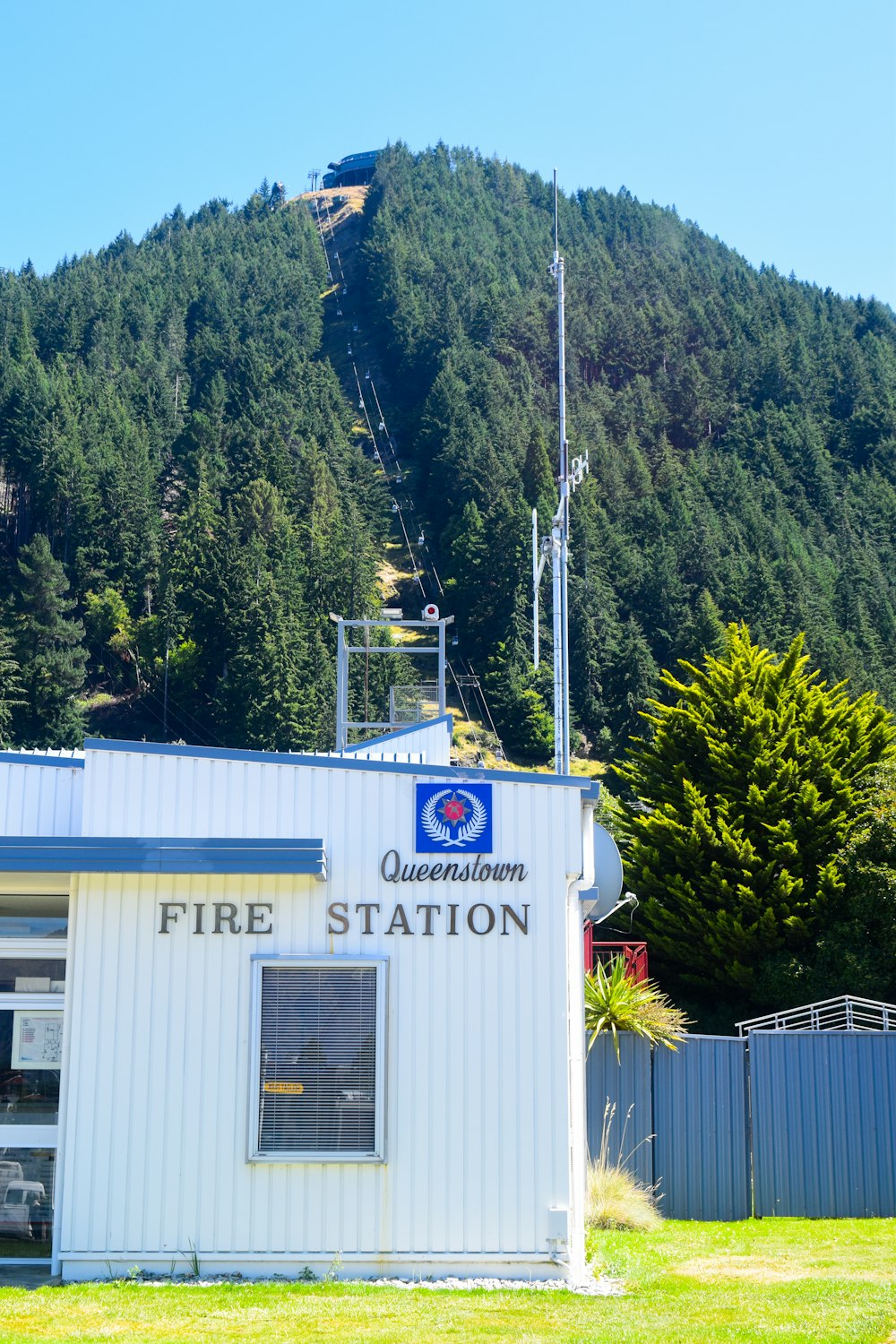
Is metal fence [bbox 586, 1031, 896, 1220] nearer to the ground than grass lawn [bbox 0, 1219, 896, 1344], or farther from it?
farther from it

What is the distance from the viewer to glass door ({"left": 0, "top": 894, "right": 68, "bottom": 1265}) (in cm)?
1070

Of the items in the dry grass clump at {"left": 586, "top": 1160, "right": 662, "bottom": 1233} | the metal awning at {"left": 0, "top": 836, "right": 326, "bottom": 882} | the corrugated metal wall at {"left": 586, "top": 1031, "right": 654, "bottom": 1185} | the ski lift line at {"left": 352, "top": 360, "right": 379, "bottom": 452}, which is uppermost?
the ski lift line at {"left": 352, "top": 360, "right": 379, "bottom": 452}

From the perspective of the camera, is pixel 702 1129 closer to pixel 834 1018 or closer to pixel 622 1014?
pixel 622 1014

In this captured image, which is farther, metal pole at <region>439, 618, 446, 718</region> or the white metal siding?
metal pole at <region>439, 618, 446, 718</region>

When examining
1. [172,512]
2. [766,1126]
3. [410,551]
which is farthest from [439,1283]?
[410,551]

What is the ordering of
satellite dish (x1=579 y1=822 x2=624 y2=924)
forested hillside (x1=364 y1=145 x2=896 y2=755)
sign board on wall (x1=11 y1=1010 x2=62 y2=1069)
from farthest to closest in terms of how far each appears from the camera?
forested hillside (x1=364 y1=145 x2=896 y2=755), satellite dish (x1=579 y1=822 x2=624 y2=924), sign board on wall (x1=11 y1=1010 x2=62 y2=1069)

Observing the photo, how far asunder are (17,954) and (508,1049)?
3.86 meters

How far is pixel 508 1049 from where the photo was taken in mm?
10719

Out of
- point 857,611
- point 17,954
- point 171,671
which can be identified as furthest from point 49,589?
point 17,954

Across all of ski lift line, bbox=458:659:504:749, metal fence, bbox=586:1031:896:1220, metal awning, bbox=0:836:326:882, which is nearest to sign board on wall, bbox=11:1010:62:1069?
metal awning, bbox=0:836:326:882

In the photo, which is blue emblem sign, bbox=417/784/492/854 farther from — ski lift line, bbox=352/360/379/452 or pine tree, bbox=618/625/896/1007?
ski lift line, bbox=352/360/379/452

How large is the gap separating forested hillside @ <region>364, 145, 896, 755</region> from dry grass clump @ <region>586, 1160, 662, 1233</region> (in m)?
71.6

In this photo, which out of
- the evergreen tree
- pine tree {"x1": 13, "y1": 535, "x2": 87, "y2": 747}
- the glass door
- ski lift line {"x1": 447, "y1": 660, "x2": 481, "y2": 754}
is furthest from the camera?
ski lift line {"x1": 447, "y1": 660, "x2": 481, "y2": 754}

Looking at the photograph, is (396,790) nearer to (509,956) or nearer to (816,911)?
(509,956)
